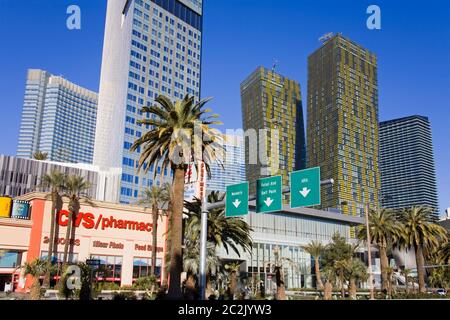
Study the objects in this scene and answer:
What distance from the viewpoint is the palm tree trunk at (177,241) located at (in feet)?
88.7

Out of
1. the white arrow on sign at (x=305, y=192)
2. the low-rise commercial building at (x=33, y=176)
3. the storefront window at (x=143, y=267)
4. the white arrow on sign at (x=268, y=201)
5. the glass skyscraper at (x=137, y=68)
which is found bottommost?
the storefront window at (x=143, y=267)

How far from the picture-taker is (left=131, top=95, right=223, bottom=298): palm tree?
28.0 meters

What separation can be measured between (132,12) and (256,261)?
88356mm

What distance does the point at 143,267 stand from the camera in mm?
52188

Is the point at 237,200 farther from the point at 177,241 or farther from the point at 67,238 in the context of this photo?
the point at 67,238

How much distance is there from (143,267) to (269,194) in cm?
3401

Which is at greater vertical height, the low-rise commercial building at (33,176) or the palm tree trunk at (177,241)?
the low-rise commercial building at (33,176)

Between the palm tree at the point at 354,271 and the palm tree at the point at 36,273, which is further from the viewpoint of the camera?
the palm tree at the point at 354,271

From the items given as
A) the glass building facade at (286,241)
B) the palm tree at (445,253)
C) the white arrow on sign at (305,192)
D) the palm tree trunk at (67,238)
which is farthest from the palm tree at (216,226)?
the palm tree at (445,253)

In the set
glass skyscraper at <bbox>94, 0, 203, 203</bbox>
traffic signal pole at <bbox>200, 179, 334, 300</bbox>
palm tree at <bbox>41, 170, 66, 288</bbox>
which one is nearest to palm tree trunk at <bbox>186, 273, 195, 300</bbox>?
traffic signal pole at <bbox>200, 179, 334, 300</bbox>

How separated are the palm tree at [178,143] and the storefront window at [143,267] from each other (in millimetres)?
24227

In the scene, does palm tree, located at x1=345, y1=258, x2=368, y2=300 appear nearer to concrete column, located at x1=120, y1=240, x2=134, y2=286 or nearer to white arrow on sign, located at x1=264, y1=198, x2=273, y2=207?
concrete column, located at x1=120, y1=240, x2=134, y2=286

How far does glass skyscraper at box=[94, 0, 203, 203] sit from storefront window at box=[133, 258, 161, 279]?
203 feet

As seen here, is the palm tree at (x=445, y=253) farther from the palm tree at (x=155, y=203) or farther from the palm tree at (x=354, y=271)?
the palm tree at (x=155, y=203)
